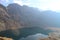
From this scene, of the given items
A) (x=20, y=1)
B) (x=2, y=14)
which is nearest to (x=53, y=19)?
(x=20, y=1)

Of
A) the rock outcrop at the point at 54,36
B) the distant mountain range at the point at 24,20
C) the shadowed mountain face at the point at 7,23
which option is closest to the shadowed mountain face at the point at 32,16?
the distant mountain range at the point at 24,20

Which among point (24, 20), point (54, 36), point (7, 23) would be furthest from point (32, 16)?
point (54, 36)

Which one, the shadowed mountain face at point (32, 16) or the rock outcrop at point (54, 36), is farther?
the shadowed mountain face at point (32, 16)

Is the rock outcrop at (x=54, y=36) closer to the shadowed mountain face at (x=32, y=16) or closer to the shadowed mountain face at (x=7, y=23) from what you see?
the shadowed mountain face at (x=32, y=16)

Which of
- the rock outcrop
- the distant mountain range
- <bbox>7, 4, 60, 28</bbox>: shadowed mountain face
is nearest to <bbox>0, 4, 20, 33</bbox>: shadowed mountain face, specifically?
the distant mountain range

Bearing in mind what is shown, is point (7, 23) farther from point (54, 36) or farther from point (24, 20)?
point (54, 36)

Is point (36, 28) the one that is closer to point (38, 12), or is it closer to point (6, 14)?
point (38, 12)

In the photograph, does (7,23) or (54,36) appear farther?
(7,23)

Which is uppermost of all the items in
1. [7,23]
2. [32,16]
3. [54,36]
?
[32,16]

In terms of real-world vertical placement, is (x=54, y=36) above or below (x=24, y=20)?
below

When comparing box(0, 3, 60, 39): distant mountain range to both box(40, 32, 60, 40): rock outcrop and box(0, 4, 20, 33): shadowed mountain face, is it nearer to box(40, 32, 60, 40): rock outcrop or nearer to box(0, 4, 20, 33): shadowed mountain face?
box(0, 4, 20, 33): shadowed mountain face

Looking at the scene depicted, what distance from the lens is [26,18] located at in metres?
5.99

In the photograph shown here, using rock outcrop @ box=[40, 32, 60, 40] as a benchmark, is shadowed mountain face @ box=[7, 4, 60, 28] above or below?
above

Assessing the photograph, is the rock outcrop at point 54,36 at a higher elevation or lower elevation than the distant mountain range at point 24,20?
lower
